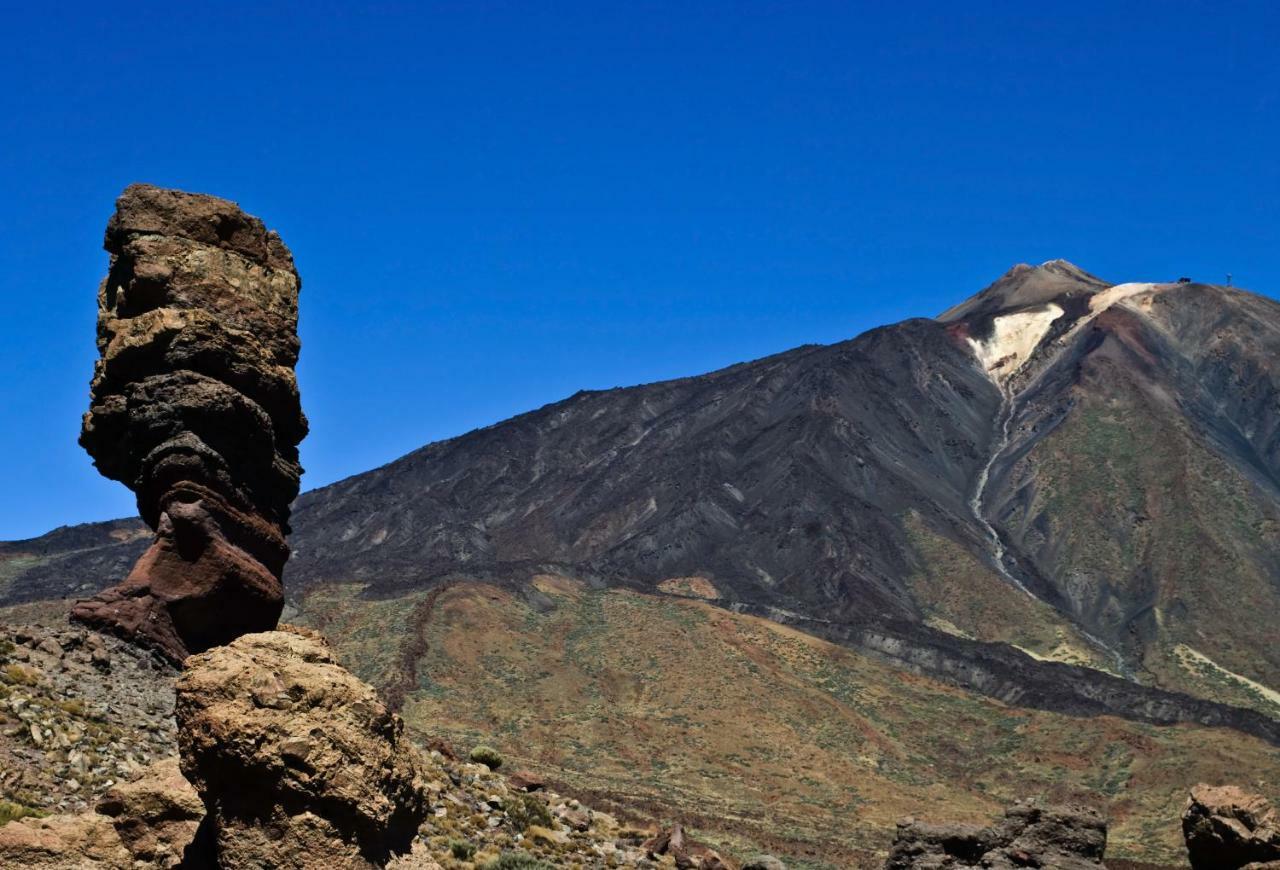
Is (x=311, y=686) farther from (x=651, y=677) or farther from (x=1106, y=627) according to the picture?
(x=1106, y=627)

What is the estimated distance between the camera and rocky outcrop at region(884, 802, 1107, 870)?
20047mm

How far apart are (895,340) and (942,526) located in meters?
53.4

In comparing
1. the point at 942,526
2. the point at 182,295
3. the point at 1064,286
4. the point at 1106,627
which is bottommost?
the point at 182,295

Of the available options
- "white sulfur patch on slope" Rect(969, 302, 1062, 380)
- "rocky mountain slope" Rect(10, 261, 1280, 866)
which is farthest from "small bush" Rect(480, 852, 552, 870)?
"white sulfur patch on slope" Rect(969, 302, 1062, 380)

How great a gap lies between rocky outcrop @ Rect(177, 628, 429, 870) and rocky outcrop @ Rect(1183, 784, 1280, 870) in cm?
1500

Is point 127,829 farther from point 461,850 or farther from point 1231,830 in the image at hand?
point 1231,830

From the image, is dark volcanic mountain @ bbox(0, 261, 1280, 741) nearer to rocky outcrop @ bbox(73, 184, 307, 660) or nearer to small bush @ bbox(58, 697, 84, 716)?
rocky outcrop @ bbox(73, 184, 307, 660)

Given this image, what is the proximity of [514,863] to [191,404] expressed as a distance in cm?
795

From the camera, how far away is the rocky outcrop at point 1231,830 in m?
18.8

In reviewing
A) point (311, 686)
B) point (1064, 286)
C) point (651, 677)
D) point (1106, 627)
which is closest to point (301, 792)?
point (311, 686)

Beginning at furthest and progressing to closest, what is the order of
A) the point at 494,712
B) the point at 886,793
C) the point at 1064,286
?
the point at 1064,286 < the point at 494,712 < the point at 886,793

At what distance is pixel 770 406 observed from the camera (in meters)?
148

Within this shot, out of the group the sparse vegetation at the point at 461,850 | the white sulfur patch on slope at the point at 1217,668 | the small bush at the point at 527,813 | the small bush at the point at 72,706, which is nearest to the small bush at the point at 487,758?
the small bush at the point at 527,813

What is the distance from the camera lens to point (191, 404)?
19031mm
